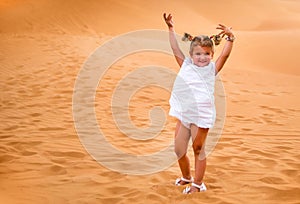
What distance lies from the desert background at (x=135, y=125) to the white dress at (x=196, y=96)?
72 centimetres

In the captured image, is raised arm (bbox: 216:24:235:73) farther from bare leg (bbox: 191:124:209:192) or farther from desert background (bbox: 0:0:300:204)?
desert background (bbox: 0:0:300:204)

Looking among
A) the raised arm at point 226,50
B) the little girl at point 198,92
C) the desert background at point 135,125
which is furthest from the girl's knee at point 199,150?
the raised arm at point 226,50

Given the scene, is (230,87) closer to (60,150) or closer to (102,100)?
(102,100)

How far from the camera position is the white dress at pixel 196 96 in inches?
152

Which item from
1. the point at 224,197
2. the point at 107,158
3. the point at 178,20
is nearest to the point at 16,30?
the point at 178,20

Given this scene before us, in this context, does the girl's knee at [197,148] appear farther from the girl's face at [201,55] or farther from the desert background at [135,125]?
the girl's face at [201,55]

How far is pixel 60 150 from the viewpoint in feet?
17.8

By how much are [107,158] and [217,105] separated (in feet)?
11.7

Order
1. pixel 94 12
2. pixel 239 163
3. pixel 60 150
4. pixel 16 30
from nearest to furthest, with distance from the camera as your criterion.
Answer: pixel 239 163, pixel 60 150, pixel 16 30, pixel 94 12

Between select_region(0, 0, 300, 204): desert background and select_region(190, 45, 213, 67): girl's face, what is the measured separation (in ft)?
3.99

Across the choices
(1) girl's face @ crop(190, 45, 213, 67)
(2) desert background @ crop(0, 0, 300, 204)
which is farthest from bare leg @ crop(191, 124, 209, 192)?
(1) girl's face @ crop(190, 45, 213, 67)

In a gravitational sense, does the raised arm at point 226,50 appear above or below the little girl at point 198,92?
above

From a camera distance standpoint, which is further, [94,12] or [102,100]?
[94,12]

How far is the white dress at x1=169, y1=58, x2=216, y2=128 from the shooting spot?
3.86 m
